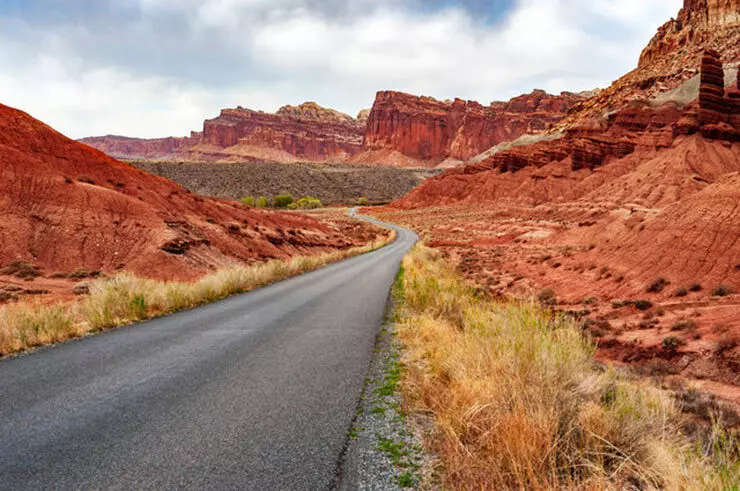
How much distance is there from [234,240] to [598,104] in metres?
101

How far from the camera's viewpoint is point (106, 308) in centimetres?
1086

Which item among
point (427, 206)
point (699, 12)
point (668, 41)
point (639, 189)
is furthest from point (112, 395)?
point (699, 12)

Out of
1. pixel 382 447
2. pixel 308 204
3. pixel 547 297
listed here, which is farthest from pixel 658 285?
pixel 308 204

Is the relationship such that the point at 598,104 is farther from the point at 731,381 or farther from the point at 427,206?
the point at 731,381

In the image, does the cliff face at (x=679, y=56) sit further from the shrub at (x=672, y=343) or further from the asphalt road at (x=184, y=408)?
the asphalt road at (x=184, y=408)

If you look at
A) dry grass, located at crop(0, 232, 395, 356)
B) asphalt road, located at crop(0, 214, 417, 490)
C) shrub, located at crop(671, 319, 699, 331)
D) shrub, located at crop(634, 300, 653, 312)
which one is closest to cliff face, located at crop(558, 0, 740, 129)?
shrub, located at crop(634, 300, 653, 312)

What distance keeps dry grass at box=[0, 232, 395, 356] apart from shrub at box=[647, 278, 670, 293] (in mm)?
17521

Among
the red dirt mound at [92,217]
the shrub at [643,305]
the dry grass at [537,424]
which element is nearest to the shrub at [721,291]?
the shrub at [643,305]

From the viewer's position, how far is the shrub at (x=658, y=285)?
60.2ft

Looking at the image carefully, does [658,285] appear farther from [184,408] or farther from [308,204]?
[308,204]

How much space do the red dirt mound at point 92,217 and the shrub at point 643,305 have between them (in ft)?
67.9

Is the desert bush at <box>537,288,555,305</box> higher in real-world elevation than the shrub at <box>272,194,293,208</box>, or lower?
lower

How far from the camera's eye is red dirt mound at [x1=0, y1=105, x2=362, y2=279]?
20.9m

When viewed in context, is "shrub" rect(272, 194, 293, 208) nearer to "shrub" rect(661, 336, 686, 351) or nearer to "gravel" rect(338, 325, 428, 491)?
"shrub" rect(661, 336, 686, 351)
